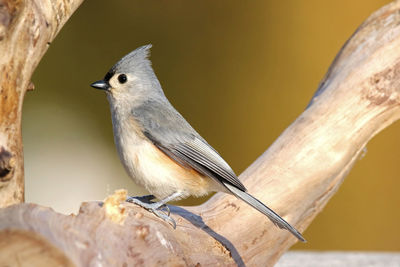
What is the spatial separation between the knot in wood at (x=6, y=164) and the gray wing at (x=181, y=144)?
0.63m

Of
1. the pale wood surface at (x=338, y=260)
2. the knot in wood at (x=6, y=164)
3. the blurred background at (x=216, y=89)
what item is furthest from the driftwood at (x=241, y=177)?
the blurred background at (x=216, y=89)

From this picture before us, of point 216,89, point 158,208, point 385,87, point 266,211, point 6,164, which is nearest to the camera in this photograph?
point 6,164

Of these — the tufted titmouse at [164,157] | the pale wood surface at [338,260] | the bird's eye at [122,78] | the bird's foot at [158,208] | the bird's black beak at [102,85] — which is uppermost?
the bird's eye at [122,78]

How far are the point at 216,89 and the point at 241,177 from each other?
2.45 meters

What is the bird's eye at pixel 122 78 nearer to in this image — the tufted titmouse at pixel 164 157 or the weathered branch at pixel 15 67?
the tufted titmouse at pixel 164 157

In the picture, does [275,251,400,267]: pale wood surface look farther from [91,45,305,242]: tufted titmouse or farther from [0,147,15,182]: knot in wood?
[0,147,15,182]: knot in wood

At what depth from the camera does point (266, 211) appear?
226 cm

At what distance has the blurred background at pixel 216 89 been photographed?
496 cm

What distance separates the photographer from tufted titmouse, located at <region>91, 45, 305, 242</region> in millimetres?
2398

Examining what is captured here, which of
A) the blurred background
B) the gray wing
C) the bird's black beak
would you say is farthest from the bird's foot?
the blurred background

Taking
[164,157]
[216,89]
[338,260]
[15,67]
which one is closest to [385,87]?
[164,157]

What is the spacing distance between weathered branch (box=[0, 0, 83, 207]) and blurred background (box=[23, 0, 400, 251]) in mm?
2826

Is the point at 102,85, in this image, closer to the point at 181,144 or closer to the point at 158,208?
the point at 181,144

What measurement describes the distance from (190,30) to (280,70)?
824mm
